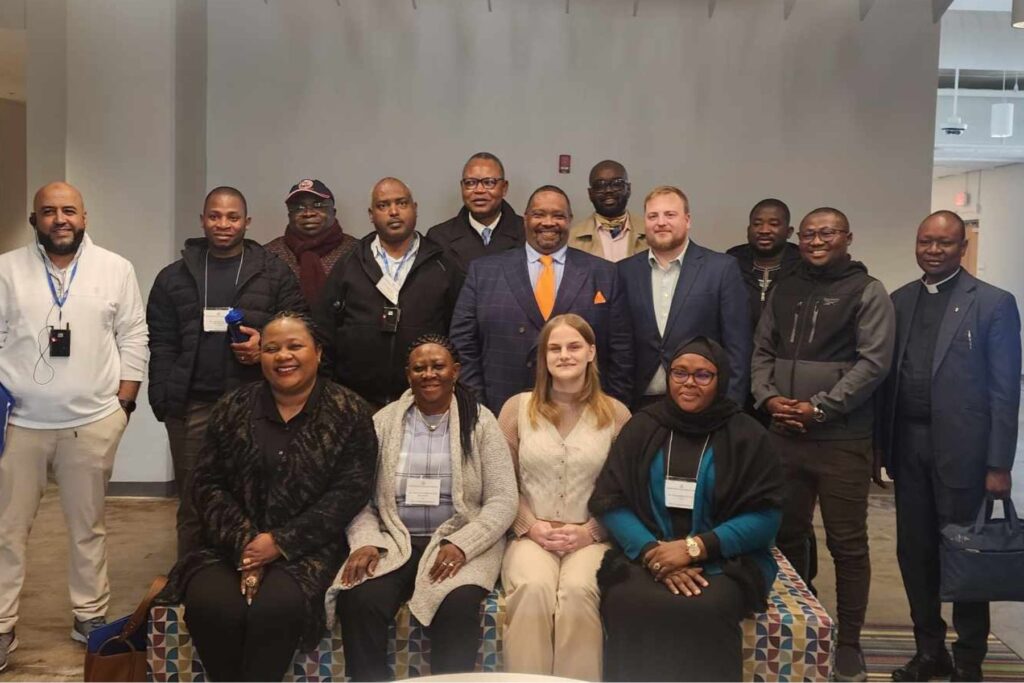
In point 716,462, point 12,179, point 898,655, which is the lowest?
point 898,655

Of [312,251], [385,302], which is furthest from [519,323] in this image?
[312,251]

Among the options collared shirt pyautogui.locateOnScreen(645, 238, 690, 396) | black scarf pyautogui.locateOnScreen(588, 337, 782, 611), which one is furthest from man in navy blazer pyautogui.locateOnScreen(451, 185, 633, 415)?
black scarf pyautogui.locateOnScreen(588, 337, 782, 611)

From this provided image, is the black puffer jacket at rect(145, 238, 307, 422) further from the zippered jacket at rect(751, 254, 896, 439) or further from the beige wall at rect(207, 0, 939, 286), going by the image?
the beige wall at rect(207, 0, 939, 286)

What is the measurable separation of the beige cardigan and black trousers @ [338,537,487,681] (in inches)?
3.3

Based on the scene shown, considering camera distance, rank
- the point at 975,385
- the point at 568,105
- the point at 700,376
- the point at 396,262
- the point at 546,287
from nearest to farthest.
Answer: the point at 700,376, the point at 975,385, the point at 546,287, the point at 396,262, the point at 568,105

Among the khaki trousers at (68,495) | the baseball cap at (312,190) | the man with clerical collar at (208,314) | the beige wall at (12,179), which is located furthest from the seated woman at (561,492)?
the beige wall at (12,179)

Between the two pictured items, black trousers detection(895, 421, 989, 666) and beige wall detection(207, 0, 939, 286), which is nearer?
black trousers detection(895, 421, 989, 666)

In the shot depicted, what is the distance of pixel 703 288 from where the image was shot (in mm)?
3500

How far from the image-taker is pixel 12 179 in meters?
9.38

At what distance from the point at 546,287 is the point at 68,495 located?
2120 millimetres

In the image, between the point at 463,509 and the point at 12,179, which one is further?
the point at 12,179

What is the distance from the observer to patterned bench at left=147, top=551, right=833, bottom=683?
274cm

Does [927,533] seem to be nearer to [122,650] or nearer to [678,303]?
[678,303]

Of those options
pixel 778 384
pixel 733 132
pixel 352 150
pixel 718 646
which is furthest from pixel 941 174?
pixel 718 646
